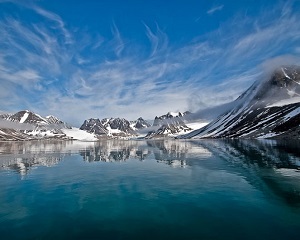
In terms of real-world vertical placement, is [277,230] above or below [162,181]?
below

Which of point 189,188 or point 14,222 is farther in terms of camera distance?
point 189,188

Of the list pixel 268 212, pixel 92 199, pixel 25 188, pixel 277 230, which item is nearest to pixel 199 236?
pixel 277 230

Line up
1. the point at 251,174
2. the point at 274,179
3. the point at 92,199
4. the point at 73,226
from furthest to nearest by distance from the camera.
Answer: the point at 251,174
the point at 274,179
the point at 92,199
the point at 73,226

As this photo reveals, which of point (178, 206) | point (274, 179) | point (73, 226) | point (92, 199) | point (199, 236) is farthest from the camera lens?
point (274, 179)

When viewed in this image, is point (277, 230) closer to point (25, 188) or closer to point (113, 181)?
point (113, 181)

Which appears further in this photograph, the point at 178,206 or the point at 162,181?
the point at 162,181

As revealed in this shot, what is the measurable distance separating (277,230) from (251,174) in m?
26.3

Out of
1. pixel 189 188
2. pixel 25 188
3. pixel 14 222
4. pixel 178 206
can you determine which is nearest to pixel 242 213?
pixel 178 206

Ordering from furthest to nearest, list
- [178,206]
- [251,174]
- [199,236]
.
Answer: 1. [251,174]
2. [178,206]
3. [199,236]

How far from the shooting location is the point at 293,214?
24891 millimetres

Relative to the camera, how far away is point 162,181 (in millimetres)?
42844

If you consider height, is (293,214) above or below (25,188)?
below

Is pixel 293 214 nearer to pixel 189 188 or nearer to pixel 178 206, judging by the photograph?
pixel 178 206

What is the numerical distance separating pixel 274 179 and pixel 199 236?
26.6 metres
